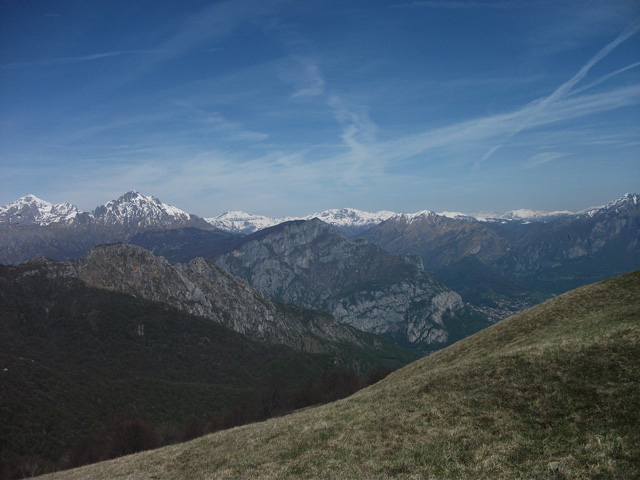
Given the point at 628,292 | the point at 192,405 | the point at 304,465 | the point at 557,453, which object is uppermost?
the point at 628,292

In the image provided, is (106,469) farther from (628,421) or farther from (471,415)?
(628,421)

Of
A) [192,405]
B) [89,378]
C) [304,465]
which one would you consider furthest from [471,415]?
[89,378]

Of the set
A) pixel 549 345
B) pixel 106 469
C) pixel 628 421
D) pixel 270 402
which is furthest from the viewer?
pixel 270 402

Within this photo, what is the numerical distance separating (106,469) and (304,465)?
2055 cm

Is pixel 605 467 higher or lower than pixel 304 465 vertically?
higher

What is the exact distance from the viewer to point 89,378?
156500 mm

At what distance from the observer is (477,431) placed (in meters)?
17.7

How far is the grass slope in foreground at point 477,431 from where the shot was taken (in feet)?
48.1

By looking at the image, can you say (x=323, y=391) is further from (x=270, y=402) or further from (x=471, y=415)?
(x=471, y=415)

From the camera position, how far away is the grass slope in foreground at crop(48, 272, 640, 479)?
14.7 metres

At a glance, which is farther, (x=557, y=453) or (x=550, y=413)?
(x=550, y=413)

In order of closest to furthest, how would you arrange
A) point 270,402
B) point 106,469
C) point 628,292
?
point 106,469, point 628,292, point 270,402

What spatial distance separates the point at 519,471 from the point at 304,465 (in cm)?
997

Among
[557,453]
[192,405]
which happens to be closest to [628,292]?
[557,453]
